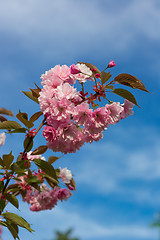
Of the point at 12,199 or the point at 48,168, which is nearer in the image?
the point at 48,168

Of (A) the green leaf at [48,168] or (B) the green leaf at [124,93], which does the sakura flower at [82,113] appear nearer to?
(B) the green leaf at [124,93]

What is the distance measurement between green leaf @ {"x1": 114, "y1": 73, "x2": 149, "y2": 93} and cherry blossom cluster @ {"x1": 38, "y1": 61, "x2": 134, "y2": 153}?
0.15 metres

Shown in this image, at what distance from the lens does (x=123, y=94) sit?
2.15 meters

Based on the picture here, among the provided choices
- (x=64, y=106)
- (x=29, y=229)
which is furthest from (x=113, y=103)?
(x=29, y=229)

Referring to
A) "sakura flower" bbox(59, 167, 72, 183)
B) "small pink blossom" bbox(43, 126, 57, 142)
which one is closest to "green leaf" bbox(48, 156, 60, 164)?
"sakura flower" bbox(59, 167, 72, 183)

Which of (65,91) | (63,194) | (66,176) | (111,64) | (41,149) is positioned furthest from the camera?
(63,194)

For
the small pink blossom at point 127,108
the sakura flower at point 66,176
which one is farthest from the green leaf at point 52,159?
the small pink blossom at point 127,108

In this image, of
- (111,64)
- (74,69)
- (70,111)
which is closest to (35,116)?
(70,111)

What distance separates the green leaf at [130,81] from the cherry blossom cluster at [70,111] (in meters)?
0.15

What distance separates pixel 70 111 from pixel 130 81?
50 centimetres

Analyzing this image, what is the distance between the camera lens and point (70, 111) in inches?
79.3

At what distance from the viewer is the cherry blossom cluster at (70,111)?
6.58 feet

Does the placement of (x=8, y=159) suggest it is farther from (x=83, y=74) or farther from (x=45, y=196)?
(x=45, y=196)

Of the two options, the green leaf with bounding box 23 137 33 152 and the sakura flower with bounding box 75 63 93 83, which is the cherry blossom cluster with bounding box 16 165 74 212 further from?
the sakura flower with bounding box 75 63 93 83
